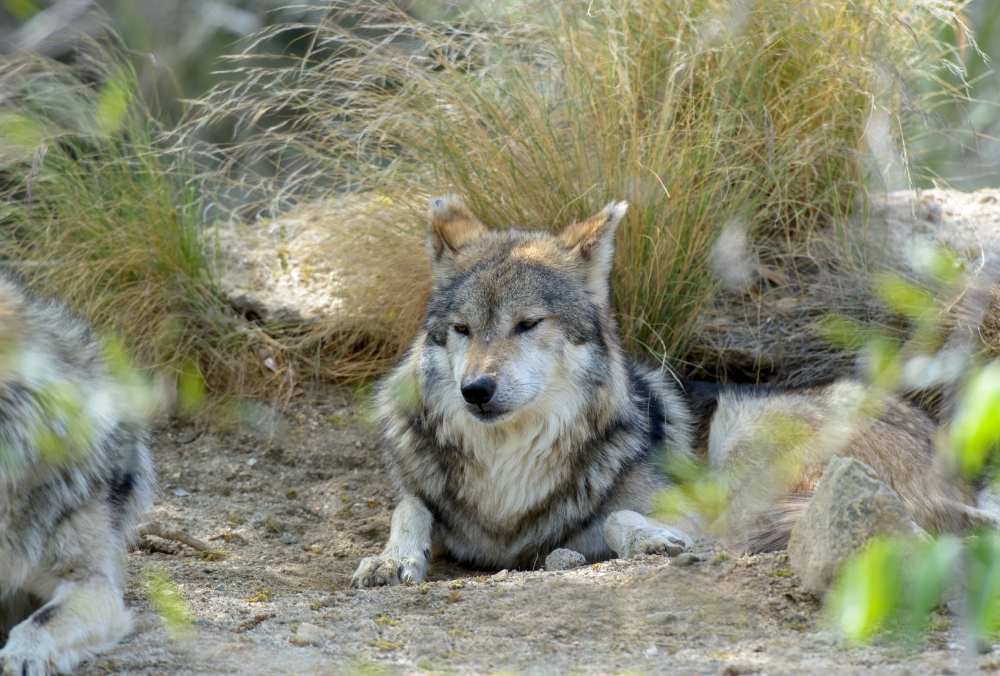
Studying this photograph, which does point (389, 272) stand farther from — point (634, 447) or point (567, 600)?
point (567, 600)

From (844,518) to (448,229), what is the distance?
2.28 m

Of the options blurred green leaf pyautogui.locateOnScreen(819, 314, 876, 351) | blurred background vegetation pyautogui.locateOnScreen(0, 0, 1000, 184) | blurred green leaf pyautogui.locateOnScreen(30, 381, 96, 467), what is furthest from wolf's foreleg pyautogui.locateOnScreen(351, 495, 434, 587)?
blurred background vegetation pyautogui.locateOnScreen(0, 0, 1000, 184)

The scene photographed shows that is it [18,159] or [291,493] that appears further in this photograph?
[18,159]

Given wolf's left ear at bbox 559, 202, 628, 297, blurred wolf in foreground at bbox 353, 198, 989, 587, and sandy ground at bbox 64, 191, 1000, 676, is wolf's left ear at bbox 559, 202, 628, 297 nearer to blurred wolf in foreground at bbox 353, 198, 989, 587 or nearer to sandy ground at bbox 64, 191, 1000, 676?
blurred wolf in foreground at bbox 353, 198, 989, 587

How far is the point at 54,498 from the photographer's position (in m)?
2.83

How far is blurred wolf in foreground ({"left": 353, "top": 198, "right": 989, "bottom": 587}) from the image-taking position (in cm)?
382

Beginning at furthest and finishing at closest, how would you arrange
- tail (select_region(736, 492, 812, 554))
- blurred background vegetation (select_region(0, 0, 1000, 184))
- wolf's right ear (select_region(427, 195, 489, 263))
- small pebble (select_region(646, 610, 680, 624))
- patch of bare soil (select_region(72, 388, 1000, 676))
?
1. blurred background vegetation (select_region(0, 0, 1000, 184))
2. wolf's right ear (select_region(427, 195, 489, 263))
3. tail (select_region(736, 492, 812, 554))
4. small pebble (select_region(646, 610, 680, 624))
5. patch of bare soil (select_region(72, 388, 1000, 676))

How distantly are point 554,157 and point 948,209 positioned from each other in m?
2.64

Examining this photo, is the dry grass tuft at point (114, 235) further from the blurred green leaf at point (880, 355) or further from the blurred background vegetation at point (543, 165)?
the blurred green leaf at point (880, 355)

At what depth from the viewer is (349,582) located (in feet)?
12.9

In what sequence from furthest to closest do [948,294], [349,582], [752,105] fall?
1. [752,105]
2. [948,294]
3. [349,582]

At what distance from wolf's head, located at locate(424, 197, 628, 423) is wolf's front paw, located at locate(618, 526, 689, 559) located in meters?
0.61

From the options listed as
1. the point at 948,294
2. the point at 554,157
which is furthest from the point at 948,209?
the point at 554,157

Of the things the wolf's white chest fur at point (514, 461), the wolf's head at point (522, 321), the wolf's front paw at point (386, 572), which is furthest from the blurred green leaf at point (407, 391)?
the wolf's front paw at point (386, 572)
